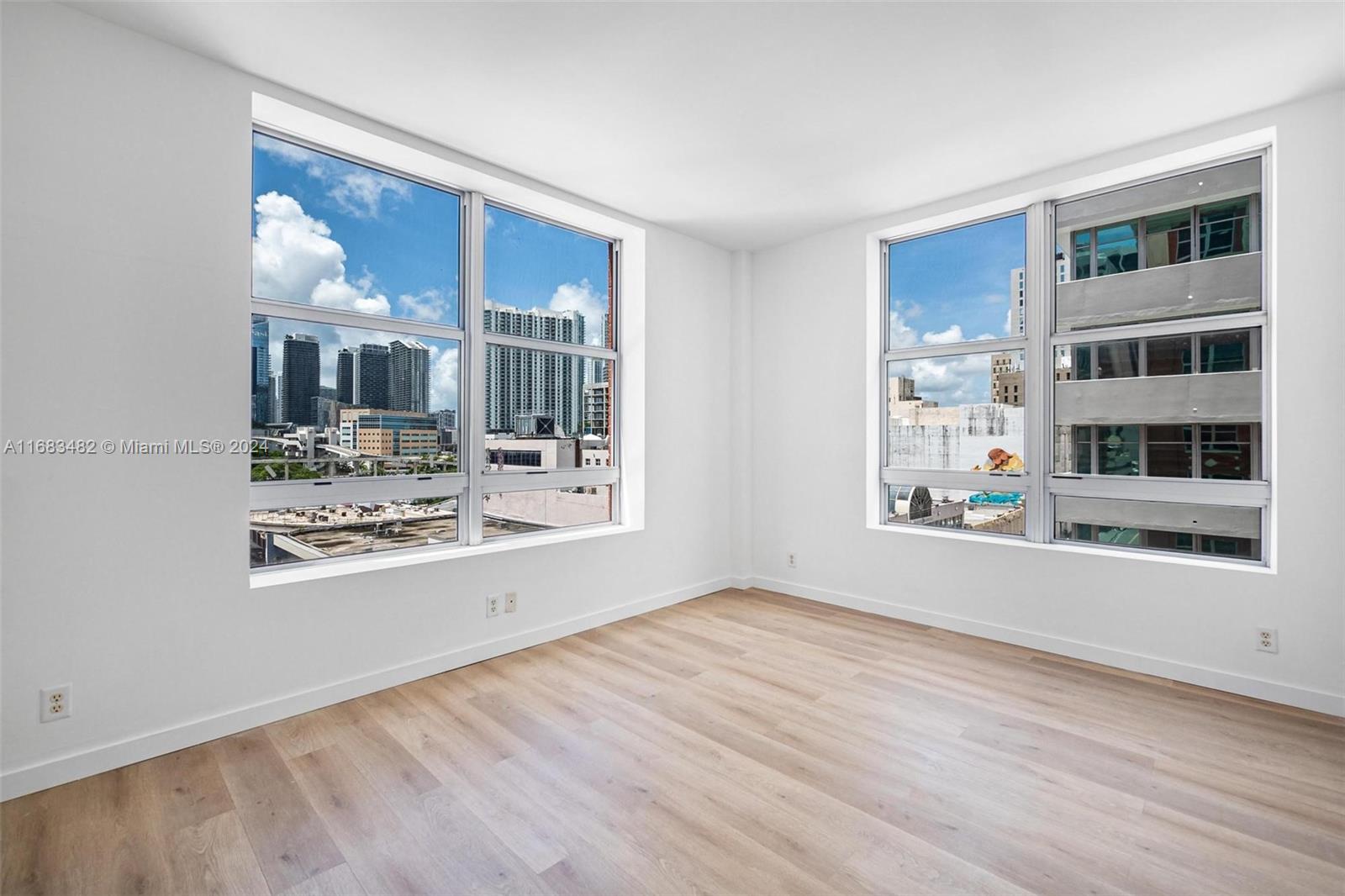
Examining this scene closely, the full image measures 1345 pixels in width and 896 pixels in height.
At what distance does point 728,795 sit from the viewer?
216cm

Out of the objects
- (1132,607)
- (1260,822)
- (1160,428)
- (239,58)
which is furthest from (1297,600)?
(239,58)

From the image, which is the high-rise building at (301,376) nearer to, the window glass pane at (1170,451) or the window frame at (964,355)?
the window frame at (964,355)

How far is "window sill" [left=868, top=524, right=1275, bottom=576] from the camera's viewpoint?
3078 mm

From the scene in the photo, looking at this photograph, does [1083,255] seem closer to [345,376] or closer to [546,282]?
[546,282]

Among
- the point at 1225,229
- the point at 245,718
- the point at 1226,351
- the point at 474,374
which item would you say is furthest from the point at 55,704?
the point at 1225,229

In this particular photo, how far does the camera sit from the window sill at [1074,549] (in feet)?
10.1

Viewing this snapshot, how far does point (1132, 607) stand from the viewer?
3.32 metres

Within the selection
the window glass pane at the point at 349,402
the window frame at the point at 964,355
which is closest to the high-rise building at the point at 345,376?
the window glass pane at the point at 349,402

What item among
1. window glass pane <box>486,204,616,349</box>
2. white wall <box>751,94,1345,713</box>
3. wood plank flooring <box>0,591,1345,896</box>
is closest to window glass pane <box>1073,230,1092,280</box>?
white wall <box>751,94,1345,713</box>

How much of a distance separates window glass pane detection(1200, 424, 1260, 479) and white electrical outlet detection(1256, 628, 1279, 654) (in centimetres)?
77

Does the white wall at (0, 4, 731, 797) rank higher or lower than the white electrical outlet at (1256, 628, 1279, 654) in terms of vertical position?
higher

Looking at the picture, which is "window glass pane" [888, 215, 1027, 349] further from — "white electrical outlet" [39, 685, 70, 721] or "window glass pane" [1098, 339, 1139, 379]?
"white electrical outlet" [39, 685, 70, 721]

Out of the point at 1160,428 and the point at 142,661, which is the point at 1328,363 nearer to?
the point at 1160,428

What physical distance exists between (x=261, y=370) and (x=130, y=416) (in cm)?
63
